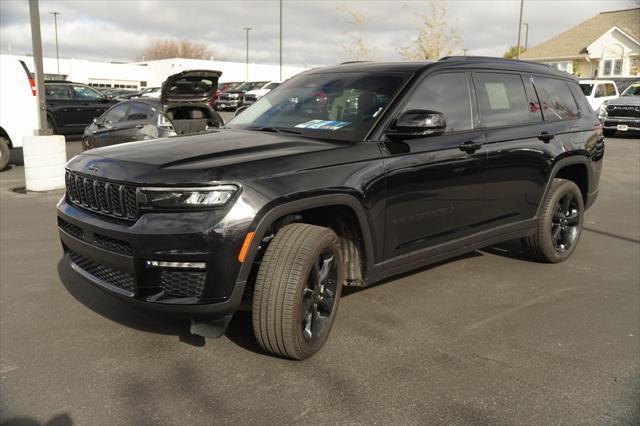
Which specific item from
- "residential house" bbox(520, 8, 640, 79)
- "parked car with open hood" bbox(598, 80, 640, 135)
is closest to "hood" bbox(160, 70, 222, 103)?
"parked car with open hood" bbox(598, 80, 640, 135)

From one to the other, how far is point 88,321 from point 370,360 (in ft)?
6.63

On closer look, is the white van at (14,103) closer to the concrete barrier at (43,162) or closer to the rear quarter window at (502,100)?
the concrete barrier at (43,162)

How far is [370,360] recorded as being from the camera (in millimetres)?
3432

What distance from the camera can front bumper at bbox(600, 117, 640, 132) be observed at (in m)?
18.3

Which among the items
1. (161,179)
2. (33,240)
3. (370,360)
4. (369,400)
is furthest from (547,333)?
(33,240)

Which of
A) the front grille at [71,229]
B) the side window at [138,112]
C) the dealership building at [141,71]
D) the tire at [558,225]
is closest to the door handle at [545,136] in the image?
the tire at [558,225]

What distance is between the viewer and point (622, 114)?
18703mm

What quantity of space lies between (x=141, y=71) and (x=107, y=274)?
2841 inches

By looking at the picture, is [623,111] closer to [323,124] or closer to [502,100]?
[502,100]

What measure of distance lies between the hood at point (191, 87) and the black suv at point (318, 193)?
Answer: 3.03 m

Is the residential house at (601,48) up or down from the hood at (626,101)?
up

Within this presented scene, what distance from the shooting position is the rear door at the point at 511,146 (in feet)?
15.0

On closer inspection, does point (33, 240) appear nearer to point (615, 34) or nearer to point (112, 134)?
point (112, 134)

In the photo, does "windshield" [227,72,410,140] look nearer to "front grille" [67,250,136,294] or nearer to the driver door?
the driver door
